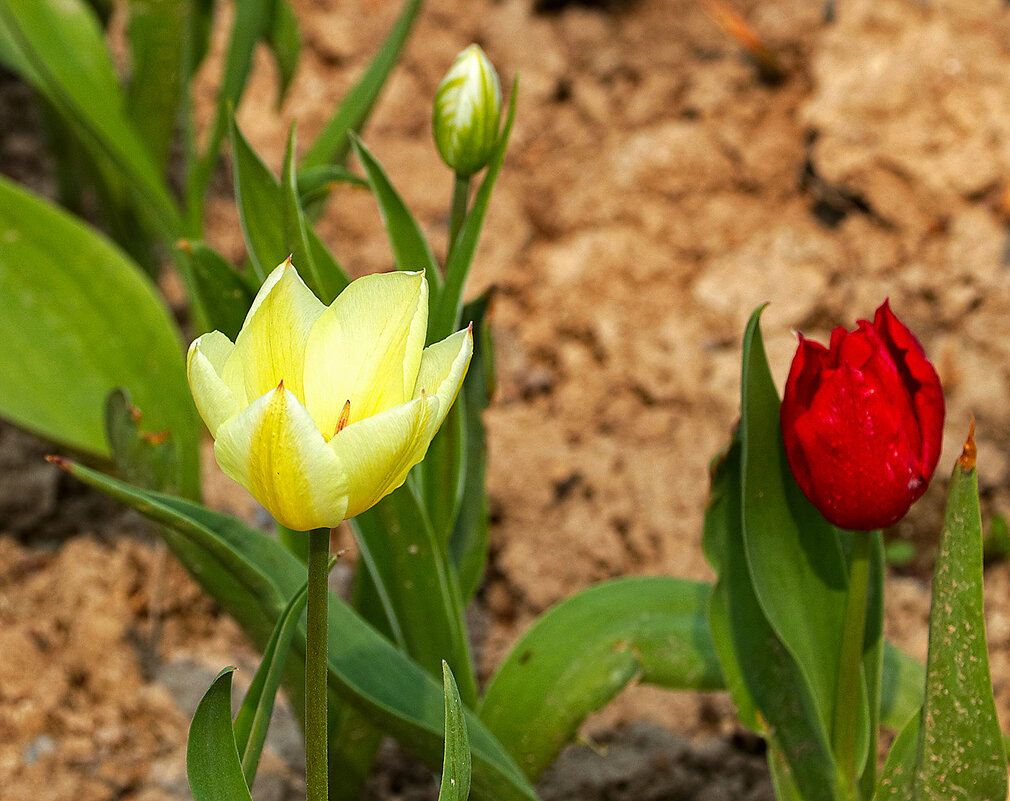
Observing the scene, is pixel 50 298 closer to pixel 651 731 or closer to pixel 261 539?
pixel 261 539

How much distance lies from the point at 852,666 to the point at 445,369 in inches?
22.2

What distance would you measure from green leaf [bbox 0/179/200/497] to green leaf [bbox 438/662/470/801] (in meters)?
0.87

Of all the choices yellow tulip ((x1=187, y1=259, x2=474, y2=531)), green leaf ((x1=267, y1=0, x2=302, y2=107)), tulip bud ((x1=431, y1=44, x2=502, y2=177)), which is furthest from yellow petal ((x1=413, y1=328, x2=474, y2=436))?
green leaf ((x1=267, y1=0, x2=302, y2=107))

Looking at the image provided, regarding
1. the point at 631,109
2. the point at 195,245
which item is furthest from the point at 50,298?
the point at 631,109

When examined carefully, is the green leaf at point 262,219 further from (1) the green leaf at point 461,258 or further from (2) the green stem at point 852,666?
(2) the green stem at point 852,666

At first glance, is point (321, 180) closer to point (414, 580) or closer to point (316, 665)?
point (414, 580)

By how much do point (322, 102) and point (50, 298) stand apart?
1.15 metres

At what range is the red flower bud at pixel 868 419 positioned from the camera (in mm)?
911

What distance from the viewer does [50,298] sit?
1657 mm

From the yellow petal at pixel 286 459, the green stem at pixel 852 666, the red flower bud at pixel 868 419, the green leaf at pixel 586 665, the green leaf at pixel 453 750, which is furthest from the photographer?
the green leaf at pixel 586 665

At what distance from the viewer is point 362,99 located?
1.80 meters

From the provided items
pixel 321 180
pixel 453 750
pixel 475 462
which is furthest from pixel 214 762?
pixel 321 180

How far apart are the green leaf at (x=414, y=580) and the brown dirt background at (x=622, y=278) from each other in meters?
0.43

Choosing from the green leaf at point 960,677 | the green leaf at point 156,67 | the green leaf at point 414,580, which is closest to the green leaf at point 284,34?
the green leaf at point 156,67
